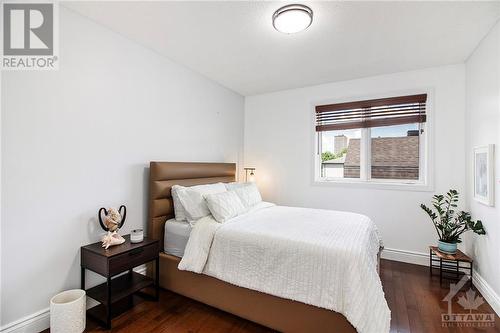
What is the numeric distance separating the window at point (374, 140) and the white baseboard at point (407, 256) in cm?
97

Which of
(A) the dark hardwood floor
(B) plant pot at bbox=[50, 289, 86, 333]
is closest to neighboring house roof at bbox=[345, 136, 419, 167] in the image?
(A) the dark hardwood floor

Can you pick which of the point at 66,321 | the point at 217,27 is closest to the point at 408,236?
the point at 217,27

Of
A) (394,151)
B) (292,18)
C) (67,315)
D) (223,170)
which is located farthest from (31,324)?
(394,151)

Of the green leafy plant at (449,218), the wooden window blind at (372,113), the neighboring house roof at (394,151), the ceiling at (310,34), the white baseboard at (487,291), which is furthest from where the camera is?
the neighboring house roof at (394,151)

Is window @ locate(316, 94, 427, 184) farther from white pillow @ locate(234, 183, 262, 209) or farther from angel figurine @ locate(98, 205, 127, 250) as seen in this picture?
angel figurine @ locate(98, 205, 127, 250)

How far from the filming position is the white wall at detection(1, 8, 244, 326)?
1.68m

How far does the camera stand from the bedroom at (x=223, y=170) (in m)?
1.72

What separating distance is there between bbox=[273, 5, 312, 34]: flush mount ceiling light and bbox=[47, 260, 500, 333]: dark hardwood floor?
8.32ft

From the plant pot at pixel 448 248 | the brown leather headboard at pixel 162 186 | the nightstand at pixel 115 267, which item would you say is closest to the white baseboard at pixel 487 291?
the plant pot at pixel 448 248

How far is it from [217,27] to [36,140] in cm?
178

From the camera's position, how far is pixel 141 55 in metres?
2.55

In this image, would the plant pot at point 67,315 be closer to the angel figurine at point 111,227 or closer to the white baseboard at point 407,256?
the angel figurine at point 111,227

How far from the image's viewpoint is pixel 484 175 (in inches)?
92.4

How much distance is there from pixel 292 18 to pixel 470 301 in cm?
315
